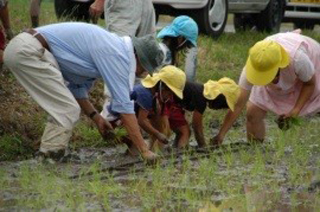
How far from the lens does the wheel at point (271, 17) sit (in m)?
15.5

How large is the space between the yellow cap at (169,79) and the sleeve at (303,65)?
2.87 ft

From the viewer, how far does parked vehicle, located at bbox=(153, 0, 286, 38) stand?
1275 centimetres

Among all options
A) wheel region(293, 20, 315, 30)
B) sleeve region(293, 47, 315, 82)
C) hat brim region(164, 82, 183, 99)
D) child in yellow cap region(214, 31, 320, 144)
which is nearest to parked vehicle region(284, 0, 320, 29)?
wheel region(293, 20, 315, 30)


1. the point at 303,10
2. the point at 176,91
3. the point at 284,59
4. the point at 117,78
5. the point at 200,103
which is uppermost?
the point at 117,78

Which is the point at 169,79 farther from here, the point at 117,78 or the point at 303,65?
the point at 303,65

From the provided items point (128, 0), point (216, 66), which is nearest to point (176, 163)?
point (128, 0)

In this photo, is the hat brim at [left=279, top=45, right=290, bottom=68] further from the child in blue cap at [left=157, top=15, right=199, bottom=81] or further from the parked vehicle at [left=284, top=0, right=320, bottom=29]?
the parked vehicle at [left=284, top=0, right=320, bottom=29]

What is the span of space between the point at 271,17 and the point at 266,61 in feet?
26.7

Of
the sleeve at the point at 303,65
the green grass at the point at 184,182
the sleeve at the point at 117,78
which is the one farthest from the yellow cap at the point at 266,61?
the sleeve at the point at 117,78

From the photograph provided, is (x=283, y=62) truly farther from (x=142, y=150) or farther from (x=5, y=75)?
(x=5, y=75)

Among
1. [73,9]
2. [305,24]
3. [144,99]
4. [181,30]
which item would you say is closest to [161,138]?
[144,99]

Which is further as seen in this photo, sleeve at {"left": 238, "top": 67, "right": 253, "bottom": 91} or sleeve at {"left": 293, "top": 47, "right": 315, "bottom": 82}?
sleeve at {"left": 238, "top": 67, "right": 253, "bottom": 91}

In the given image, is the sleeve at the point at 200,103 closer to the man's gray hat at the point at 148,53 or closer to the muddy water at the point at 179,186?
the muddy water at the point at 179,186

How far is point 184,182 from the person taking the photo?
6.60 m
